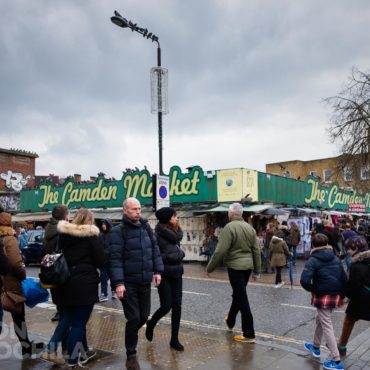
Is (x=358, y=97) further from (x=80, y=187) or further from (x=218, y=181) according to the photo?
(x=80, y=187)

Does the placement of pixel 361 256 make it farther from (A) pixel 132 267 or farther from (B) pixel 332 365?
(A) pixel 132 267

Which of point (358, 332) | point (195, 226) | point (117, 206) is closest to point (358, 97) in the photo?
point (195, 226)

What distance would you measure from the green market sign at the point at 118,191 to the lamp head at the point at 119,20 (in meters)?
7.91

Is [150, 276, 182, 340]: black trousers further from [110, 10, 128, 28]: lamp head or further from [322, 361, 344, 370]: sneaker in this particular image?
[110, 10, 128, 28]: lamp head

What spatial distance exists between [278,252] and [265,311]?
3588 mm

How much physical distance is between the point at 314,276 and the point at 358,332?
2.40 meters

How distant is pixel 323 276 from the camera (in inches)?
202

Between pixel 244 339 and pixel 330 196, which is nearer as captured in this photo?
pixel 244 339

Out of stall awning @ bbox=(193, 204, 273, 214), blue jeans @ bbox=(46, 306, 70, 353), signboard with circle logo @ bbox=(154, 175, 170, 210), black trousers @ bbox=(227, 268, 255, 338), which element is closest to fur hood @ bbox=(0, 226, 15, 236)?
blue jeans @ bbox=(46, 306, 70, 353)

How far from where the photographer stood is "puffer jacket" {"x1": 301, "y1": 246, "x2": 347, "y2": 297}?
5094mm

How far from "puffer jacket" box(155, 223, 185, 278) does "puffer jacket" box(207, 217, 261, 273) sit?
0.60m

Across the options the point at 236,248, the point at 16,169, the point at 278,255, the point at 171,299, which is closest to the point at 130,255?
the point at 171,299

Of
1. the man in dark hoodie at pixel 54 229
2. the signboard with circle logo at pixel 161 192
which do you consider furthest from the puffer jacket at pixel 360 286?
the signboard with circle logo at pixel 161 192

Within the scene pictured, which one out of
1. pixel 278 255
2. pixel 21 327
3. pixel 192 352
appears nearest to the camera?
pixel 21 327
